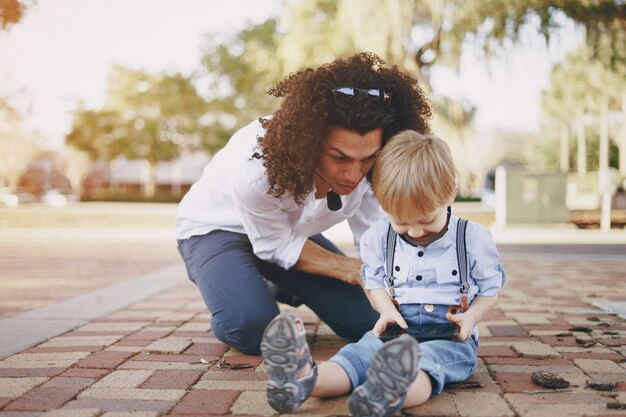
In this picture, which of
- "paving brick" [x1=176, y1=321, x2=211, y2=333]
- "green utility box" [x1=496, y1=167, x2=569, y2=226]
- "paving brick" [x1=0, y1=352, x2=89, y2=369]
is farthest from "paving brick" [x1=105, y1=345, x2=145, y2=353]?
"green utility box" [x1=496, y1=167, x2=569, y2=226]

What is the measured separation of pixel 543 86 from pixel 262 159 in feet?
39.2

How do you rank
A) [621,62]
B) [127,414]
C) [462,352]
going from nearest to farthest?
[127,414] < [462,352] < [621,62]

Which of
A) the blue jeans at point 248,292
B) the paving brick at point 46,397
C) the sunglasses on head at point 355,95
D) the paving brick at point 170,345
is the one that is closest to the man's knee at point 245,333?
the blue jeans at point 248,292

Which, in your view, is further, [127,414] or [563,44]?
[563,44]

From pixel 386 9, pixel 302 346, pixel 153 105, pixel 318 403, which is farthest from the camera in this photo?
pixel 153 105

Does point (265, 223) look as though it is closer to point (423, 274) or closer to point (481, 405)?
point (423, 274)

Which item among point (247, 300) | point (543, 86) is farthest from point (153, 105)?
point (247, 300)

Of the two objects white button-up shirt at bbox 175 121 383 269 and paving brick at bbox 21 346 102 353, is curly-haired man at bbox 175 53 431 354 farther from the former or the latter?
paving brick at bbox 21 346 102 353

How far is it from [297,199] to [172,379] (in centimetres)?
87

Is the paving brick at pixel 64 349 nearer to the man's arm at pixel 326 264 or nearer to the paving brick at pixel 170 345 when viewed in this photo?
the paving brick at pixel 170 345

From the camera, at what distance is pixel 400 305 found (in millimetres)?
2426

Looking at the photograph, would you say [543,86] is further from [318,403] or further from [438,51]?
[318,403]

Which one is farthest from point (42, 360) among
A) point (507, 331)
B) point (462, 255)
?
point (507, 331)

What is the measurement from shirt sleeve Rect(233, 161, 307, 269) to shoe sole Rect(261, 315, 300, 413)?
3.48 ft
